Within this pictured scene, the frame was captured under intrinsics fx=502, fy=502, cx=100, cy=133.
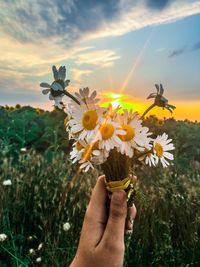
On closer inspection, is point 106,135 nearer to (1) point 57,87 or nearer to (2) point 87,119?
(2) point 87,119

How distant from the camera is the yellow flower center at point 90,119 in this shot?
146 cm

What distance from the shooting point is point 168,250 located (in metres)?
3.65

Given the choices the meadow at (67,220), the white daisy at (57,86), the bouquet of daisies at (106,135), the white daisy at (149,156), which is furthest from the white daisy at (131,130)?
the meadow at (67,220)

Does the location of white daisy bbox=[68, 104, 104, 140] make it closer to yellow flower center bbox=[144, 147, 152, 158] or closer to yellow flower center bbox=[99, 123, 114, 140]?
yellow flower center bbox=[99, 123, 114, 140]

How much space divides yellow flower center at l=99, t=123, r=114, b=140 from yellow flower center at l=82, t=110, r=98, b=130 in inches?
1.1

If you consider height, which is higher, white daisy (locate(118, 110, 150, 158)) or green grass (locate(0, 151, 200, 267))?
white daisy (locate(118, 110, 150, 158))

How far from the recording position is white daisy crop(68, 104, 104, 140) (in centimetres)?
146

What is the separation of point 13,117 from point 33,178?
371cm

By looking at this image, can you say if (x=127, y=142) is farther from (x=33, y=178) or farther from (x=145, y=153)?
(x=33, y=178)

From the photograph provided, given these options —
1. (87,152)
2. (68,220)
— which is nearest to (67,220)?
(68,220)

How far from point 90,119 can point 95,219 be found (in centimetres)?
29

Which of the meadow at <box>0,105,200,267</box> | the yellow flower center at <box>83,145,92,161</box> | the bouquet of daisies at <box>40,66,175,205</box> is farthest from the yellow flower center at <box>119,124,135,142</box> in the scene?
the meadow at <box>0,105,200,267</box>

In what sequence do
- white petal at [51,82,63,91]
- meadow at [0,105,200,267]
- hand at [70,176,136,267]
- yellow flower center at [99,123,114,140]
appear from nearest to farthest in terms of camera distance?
hand at [70,176,136,267] → yellow flower center at [99,123,114,140] → white petal at [51,82,63,91] → meadow at [0,105,200,267]

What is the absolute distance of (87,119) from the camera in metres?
1.46
